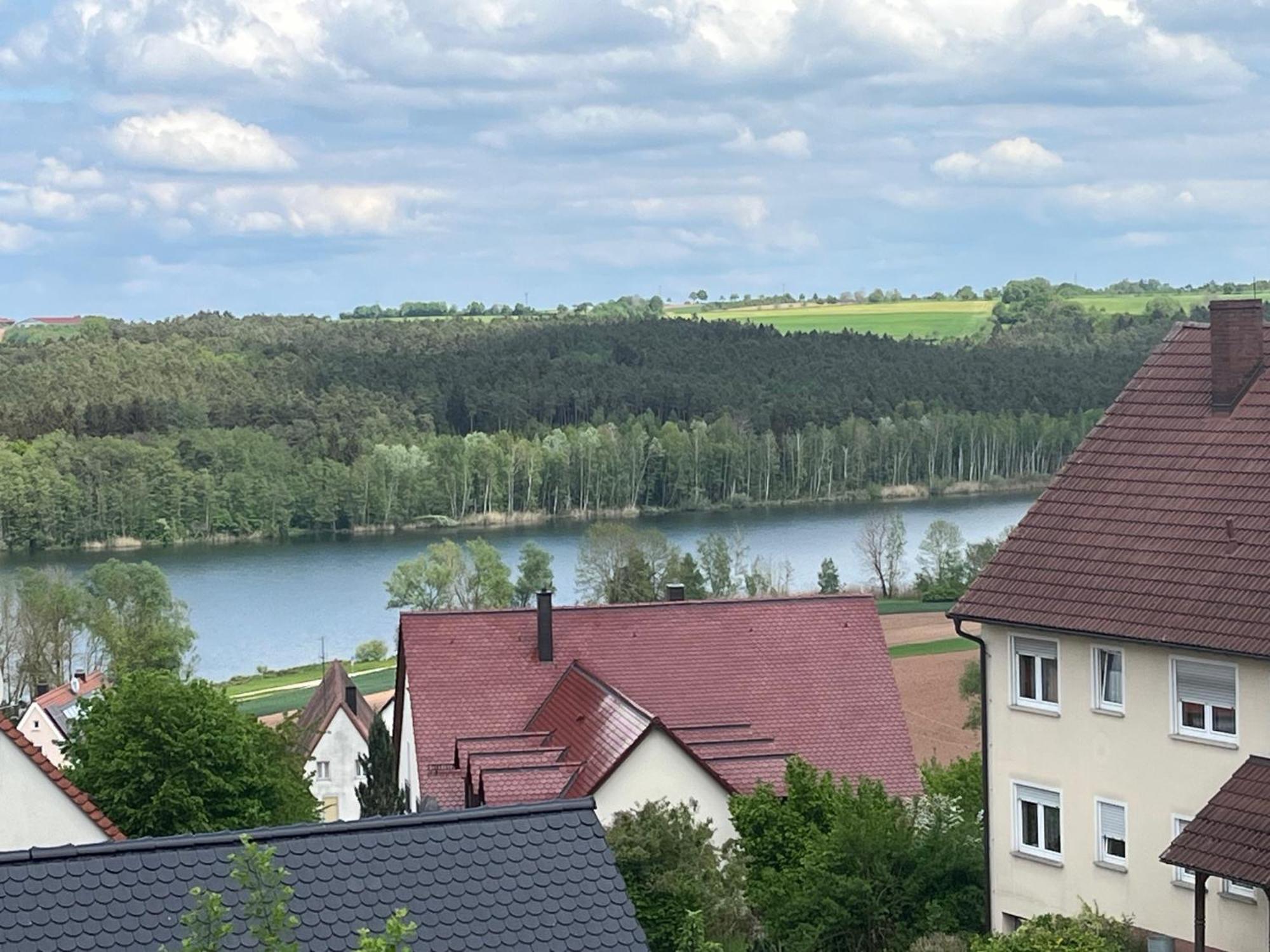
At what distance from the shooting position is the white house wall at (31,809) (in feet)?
59.3

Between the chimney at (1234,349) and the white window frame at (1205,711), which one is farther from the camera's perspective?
the chimney at (1234,349)

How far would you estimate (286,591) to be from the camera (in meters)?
102

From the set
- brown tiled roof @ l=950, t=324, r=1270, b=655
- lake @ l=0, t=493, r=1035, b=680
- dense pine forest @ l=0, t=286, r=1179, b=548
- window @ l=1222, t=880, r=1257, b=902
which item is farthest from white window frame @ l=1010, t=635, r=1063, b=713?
dense pine forest @ l=0, t=286, r=1179, b=548

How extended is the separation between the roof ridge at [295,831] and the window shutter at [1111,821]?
1012 centimetres

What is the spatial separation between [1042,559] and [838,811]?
134 inches

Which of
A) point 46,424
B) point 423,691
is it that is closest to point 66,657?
point 423,691

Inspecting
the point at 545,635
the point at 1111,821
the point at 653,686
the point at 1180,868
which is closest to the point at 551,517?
the point at 545,635

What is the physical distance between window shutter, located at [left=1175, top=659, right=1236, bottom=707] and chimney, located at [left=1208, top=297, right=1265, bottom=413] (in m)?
2.98

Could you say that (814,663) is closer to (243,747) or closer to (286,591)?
(243,747)

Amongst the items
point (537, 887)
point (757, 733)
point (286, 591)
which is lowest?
point (286, 591)

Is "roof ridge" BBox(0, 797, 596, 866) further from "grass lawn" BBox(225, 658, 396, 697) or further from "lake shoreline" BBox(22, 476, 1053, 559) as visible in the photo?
"lake shoreline" BBox(22, 476, 1053, 559)

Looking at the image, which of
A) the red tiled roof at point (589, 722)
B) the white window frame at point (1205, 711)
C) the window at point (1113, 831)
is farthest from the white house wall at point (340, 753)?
the white window frame at point (1205, 711)

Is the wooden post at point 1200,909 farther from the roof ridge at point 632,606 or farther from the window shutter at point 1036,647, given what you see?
the roof ridge at point 632,606

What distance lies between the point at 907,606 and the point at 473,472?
65.6 m
